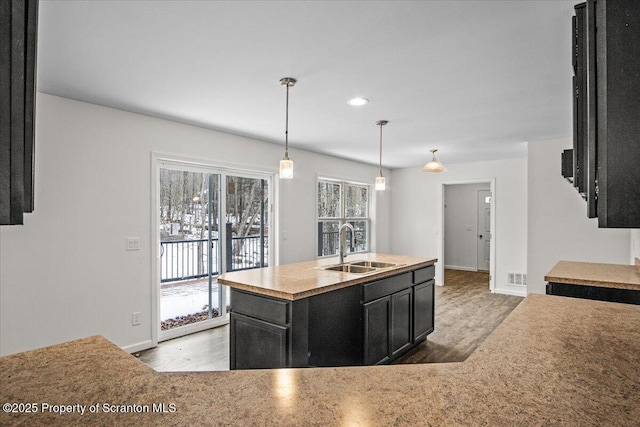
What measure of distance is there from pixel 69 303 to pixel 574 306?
3.72 m

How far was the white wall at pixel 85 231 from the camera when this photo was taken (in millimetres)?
2932

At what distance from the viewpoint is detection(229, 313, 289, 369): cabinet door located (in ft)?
7.66

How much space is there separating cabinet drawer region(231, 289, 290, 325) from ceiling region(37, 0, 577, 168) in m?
1.59

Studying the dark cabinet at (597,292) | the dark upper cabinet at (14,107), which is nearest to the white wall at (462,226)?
the dark cabinet at (597,292)

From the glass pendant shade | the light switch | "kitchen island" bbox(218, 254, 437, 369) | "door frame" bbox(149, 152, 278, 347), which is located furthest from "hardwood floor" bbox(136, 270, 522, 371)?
the glass pendant shade

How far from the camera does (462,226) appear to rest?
348 inches

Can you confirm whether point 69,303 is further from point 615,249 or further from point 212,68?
point 615,249

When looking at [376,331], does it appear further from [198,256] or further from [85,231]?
[85,231]

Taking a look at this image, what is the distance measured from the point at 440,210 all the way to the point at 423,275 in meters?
3.57

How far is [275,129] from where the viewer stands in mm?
4246

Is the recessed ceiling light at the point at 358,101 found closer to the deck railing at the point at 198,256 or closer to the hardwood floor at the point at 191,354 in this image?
the deck railing at the point at 198,256

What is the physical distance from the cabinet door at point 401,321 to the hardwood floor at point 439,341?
152 millimetres

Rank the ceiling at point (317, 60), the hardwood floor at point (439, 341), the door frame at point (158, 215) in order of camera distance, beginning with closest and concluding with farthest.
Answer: the ceiling at point (317, 60) → the hardwood floor at point (439, 341) → the door frame at point (158, 215)

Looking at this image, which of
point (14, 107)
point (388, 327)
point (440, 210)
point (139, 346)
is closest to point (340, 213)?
point (440, 210)
